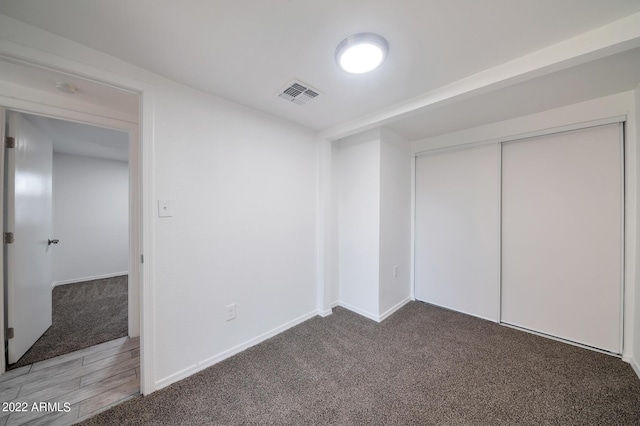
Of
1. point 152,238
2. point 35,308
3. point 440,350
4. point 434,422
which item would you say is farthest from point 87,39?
point 440,350

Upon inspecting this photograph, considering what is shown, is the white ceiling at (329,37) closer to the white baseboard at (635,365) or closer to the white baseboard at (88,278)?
the white baseboard at (635,365)

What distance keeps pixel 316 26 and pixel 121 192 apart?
5.25 meters

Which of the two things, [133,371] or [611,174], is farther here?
[611,174]

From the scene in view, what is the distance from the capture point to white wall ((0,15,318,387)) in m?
1.61

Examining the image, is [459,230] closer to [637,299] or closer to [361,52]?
[637,299]

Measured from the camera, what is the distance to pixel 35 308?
2133 millimetres

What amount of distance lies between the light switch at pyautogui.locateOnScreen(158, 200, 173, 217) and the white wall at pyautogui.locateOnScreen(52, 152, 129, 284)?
4018 millimetres

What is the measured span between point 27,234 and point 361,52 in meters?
3.38

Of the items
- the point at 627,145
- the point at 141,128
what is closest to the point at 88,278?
the point at 141,128

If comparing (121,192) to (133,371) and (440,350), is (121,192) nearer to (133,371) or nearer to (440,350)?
(133,371)

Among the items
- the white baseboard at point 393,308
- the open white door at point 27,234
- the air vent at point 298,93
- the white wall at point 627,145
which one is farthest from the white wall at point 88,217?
the white wall at point 627,145

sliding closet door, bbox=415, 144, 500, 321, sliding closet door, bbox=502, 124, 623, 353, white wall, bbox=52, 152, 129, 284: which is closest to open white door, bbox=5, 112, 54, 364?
white wall, bbox=52, 152, 129, 284

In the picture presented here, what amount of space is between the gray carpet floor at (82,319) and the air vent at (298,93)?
3.04 m

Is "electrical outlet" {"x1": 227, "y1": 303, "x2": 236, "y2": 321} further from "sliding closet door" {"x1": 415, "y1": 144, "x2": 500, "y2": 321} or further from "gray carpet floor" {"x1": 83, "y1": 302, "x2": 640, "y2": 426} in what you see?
"sliding closet door" {"x1": 415, "y1": 144, "x2": 500, "y2": 321}
